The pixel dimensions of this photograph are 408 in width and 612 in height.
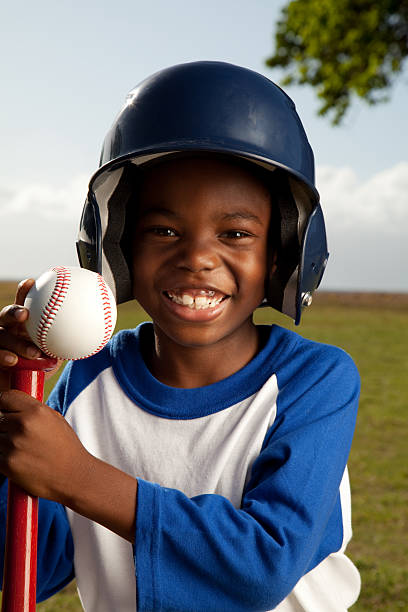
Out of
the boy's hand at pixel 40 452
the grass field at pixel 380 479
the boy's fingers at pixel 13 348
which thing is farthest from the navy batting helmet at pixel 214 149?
the grass field at pixel 380 479

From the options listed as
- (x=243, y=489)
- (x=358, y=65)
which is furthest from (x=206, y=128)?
(x=358, y=65)

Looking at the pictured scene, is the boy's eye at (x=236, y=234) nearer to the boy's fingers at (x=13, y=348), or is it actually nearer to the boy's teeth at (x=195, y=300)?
the boy's teeth at (x=195, y=300)

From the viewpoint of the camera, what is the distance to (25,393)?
5.36ft

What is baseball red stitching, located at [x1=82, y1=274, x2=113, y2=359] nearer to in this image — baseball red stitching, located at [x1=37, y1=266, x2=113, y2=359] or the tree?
baseball red stitching, located at [x1=37, y1=266, x2=113, y2=359]

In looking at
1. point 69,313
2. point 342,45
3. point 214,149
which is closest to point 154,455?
point 69,313

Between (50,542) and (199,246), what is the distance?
870 mm

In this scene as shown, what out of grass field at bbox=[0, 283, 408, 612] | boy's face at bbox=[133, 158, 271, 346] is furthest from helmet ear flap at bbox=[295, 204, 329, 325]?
grass field at bbox=[0, 283, 408, 612]

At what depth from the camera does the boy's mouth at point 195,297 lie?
1810 mm

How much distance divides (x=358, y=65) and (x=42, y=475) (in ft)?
38.5

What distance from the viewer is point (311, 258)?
6.65ft

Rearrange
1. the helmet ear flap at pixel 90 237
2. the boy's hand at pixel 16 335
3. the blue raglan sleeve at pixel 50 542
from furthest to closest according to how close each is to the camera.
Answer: the helmet ear flap at pixel 90 237 → the blue raglan sleeve at pixel 50 542 → the boy's hand at pixel 16 335

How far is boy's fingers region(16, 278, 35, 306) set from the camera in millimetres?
1685

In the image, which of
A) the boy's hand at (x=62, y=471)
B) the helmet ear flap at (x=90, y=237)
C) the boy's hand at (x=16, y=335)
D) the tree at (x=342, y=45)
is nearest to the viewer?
the boy's hand at (x=62, y=471)

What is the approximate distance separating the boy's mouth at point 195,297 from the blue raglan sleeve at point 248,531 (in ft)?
1.20
